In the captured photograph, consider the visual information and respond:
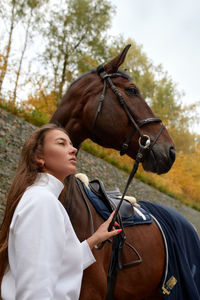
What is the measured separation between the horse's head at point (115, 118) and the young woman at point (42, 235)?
81 cm

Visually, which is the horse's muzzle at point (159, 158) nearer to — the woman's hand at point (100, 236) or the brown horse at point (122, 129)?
the brown horse at point (122, 129)

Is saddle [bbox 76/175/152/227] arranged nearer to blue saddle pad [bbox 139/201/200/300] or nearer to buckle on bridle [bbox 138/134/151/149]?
blue saddle pad [bbox 139/201/200/300]

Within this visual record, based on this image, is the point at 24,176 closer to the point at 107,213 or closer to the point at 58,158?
the point at 58,158

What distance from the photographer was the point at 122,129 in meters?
1.94

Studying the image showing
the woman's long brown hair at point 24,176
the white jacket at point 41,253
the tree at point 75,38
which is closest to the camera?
the white jacket at point 41,253

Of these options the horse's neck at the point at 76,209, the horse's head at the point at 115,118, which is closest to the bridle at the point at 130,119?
the horse's head at the point at 115,118

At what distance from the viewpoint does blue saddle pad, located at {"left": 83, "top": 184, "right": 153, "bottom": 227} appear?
5.94 ft

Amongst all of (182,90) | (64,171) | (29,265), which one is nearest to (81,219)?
(64,171)

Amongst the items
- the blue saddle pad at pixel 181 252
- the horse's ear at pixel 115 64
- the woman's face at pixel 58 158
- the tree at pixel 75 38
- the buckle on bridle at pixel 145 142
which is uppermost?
the tree at pixel 75 38

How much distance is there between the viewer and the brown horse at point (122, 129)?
185 centimetres

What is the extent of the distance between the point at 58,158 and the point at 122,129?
0.97 meters

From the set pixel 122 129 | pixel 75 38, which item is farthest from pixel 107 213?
pixel 75 38

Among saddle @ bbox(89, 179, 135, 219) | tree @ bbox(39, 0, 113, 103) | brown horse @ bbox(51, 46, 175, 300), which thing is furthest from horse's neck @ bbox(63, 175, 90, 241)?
tree @ bbox(39, 0, 113, 103)

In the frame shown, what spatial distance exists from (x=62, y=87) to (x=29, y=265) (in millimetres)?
13408
